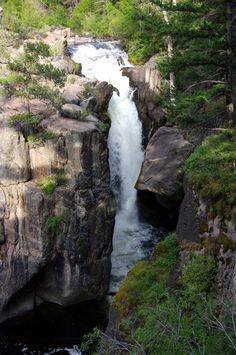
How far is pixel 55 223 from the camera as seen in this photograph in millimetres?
18984

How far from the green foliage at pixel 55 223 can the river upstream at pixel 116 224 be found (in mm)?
3963

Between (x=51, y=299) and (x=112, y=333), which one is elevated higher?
(x=112, y=333)

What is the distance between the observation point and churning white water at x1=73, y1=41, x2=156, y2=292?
23109 mm

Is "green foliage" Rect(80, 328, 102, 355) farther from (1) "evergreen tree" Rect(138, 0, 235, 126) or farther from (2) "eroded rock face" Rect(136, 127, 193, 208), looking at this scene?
(2) "eroded rock face" Rect(136, 127, 193, 208)

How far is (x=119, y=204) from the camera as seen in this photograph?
2598 centimetres

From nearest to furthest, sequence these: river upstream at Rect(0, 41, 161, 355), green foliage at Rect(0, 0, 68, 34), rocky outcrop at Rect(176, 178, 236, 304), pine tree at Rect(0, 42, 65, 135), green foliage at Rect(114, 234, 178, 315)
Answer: rocky outcrop at Rect(176, 178, 236, 304) → green foliage at Rect(114, 234, 178, 315) → river upstream at Rect(0, 41, 161, 355) → pine tree at Rect(0, 42, 65, 135) → green foliage at Rect(0, 0, 68, 34)

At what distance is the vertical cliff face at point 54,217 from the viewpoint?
18859 millimetres

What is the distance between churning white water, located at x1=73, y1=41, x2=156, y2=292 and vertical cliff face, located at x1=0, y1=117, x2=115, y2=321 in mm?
2544

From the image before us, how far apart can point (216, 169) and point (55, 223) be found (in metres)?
9.15

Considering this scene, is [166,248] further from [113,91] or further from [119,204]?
[113,91]

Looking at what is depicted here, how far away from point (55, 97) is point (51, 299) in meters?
9.42

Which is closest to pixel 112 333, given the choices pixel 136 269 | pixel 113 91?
pixel 136 269

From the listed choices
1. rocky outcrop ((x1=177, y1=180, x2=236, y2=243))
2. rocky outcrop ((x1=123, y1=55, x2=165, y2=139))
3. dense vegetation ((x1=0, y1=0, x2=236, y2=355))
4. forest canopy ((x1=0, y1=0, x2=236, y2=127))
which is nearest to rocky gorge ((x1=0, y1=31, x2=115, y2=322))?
dense vegetation ((x1=0, y1=0, x2=236, y2=355))

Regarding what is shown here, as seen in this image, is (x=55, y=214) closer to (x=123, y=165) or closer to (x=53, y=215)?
(x=53, y=215)
